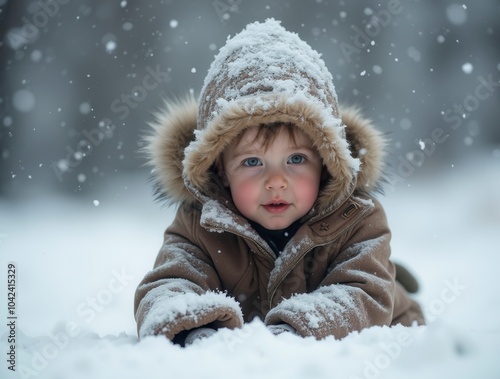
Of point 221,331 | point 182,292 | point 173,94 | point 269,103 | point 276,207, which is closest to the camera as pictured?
point 221,331

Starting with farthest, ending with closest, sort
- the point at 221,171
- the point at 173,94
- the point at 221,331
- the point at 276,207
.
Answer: the point at 173,94 → the point at 221,171 → the point at 276,207 → the point at 221,331

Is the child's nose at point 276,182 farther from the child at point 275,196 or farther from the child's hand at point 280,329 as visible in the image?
the child's hand at point 280,329

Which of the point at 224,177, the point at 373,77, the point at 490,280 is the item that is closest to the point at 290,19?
the point at 373,77

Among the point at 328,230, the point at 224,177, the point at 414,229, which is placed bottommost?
the point at 414,229

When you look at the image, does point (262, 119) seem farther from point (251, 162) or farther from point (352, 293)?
point (352, 293)

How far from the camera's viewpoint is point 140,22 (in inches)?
234

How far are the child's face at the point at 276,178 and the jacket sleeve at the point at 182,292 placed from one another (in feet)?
0.65

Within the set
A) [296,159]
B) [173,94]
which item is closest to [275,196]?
[296,159]

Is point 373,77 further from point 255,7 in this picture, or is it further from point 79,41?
point 79,41

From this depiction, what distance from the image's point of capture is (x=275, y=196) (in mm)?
1704

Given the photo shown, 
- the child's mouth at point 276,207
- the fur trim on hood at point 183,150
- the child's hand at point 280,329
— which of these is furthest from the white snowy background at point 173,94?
the child's hand at point 280,329

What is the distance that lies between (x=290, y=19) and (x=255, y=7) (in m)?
0.38

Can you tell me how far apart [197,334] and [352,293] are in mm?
476

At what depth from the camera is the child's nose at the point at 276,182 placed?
1683mm
